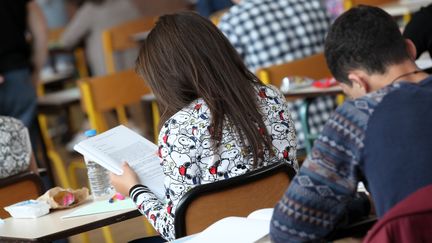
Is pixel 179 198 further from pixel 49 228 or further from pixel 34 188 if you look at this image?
pixel 34 188

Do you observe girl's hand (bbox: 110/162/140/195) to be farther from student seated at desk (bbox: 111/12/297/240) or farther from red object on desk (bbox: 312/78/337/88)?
red object on desk (bbox: 312/78/337/88)

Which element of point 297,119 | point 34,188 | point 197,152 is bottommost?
point 297,119

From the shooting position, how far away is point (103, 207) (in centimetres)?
273

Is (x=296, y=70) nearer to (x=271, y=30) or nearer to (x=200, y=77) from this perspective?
(x=271, y=30)

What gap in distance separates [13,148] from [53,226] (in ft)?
2.88

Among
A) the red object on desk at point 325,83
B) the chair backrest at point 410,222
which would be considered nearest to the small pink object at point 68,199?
the chair backrest at point 410,222

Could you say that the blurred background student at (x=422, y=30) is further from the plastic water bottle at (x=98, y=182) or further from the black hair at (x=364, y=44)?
the black hair at (x=364, y=44)

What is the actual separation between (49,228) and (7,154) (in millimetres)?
866

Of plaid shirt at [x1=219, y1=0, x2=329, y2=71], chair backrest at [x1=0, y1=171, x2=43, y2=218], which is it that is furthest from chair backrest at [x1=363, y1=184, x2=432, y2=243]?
plaid shirt at [x1=219, y1=0, x2=329, y2=71]

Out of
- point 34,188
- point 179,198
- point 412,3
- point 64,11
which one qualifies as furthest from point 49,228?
point 64,11

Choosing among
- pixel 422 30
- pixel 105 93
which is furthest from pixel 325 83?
pixel 105 93

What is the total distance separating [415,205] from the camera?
5.07 ft

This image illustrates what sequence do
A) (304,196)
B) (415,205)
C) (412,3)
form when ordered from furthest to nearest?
(412,3) → (304,196) → (415,205)

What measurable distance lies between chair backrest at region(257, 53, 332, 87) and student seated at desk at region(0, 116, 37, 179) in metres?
1.22
